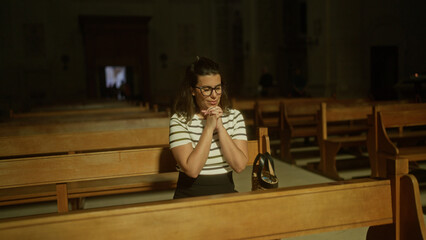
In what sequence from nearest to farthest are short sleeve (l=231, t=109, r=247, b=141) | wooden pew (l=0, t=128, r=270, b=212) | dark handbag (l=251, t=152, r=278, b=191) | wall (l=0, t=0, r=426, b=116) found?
dark handbag (l=251, t=152, r=278, b=191), short sleeve (l=231, t=109, r=247, b=141), wooden pew (l=0, t=128, r=270, b=212), wall (l=0, t=0, r=426, b=116)

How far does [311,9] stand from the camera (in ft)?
37.3

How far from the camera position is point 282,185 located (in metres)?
4.74

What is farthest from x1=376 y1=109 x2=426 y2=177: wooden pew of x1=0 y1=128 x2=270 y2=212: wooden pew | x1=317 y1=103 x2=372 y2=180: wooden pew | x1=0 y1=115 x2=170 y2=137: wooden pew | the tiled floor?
x1=0 y1=115 x2=170 y2=137: wooden pew

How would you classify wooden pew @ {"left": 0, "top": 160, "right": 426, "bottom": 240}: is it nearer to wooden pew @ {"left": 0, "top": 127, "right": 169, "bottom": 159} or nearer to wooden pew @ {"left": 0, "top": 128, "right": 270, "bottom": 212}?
wooden pew @ {"left": 0, "top": 128, "right": 270, "bottom": 212}

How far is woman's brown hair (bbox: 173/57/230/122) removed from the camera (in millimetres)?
2053

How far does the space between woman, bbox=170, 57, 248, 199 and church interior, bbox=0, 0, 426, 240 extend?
1319 millimetres

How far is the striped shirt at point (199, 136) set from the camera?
6.76 ft

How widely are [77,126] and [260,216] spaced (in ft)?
11.3

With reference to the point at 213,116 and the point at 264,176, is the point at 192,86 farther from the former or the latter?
the point at 264,176

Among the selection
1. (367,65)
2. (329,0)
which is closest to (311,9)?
(329,0)

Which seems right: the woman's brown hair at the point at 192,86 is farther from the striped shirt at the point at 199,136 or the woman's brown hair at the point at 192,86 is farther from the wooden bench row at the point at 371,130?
the wooden bench row at the point at 371,130

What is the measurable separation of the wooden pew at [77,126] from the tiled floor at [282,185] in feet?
2.79

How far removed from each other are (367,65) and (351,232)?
9137mm

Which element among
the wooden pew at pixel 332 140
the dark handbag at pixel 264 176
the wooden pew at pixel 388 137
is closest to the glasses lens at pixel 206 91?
the dark handbag at pixel 264 176
